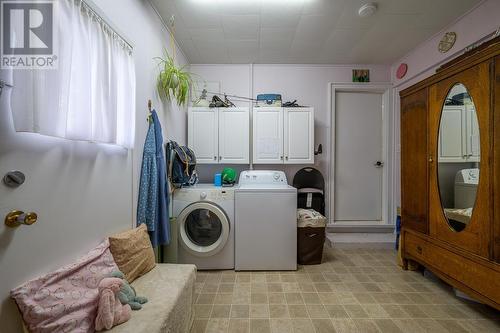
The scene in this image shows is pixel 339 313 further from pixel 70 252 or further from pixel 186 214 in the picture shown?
pixel 70 252

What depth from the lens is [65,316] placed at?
0.92m

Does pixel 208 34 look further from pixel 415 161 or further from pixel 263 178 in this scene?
pixel 415 161

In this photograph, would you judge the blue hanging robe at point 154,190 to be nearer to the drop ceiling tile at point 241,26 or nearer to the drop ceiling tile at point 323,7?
the drop ceiling tile at point 241,26

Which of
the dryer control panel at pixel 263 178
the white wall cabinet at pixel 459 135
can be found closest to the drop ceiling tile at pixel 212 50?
the dryer control panel at pixel 263 178

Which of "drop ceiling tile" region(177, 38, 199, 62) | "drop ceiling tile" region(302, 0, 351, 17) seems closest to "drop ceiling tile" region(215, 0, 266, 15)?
"drop ceiling tile" region(302, 0, 351, 17)

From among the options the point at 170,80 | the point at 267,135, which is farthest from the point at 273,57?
the point at 170,80

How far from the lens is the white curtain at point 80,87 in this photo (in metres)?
0.90

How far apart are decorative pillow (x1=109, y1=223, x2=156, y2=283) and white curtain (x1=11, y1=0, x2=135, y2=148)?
2.04ft

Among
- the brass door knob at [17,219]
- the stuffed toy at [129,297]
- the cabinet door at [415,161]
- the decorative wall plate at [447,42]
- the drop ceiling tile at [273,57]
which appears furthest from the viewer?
the drop ceiling tile at [273,57]

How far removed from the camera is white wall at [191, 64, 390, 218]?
3.35 metres

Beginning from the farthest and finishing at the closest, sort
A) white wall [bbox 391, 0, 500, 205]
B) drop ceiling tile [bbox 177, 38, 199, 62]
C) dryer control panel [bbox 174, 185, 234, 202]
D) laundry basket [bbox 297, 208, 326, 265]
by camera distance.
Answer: drop ceiling tile [bbox 177, 38, 199, 62], laundry basket [bbox 297, 208, 326, 265], dryer control panel [bbox 174, 185, 234, 202], white wall [bbox 391, 0, 500, 205]

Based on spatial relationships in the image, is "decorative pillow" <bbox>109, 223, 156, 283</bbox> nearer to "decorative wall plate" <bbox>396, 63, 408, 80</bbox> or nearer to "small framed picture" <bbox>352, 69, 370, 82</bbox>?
"small framed picture" <bbox>352, 69, 370, 82</bbox>

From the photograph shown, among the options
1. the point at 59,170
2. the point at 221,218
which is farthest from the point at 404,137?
the point at 59,170

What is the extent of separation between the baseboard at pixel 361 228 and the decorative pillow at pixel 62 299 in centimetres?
302
